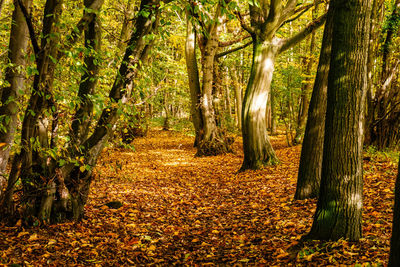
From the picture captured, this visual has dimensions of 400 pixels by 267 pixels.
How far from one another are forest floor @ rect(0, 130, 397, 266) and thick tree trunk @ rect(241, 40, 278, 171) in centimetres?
110

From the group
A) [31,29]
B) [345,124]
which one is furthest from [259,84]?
[31,29]

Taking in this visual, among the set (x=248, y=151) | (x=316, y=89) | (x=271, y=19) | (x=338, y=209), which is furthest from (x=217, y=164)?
(x=338, y=209)

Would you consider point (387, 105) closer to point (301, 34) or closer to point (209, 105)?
point (301, 34)

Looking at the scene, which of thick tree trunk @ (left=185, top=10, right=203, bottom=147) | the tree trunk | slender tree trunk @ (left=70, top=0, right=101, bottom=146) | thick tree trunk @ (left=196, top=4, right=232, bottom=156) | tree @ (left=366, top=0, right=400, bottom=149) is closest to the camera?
the tree trunk

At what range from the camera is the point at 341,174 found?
3.71 metres

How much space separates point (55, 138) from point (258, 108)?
21.7 ft

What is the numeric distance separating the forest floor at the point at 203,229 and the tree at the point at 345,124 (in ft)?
0.95

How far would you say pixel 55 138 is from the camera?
4727mm

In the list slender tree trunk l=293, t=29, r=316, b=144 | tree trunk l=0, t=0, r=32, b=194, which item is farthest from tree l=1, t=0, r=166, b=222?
slender tree trunk l=293, t=29, r=316, b=144

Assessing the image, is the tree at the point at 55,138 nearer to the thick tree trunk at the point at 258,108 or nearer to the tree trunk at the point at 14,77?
the tree trunk at the point at 14,77

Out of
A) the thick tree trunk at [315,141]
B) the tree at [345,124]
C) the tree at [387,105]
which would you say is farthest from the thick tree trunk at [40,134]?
the tree at [387,105]

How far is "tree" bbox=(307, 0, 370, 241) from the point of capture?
3586 millimetres

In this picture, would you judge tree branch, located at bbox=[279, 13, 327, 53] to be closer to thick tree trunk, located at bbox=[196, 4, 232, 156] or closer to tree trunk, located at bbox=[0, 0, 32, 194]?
thick tree trunk, located at bbox=[196, 4, 232, 156]

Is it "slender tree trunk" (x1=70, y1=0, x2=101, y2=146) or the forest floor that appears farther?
"slender tree trunk" (x1=70, y1=0, x2=101, y2=146)
